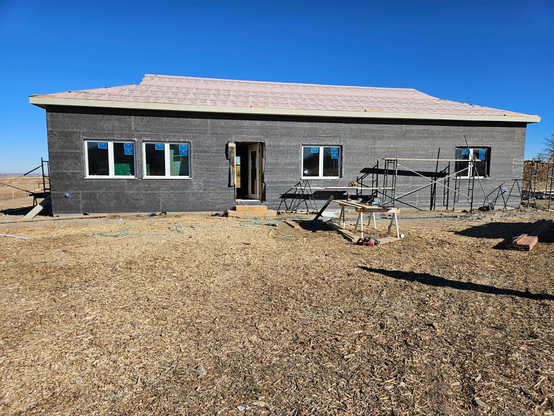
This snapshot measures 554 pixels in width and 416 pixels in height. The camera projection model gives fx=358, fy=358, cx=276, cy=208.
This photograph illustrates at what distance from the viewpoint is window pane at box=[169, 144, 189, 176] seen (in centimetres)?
1245

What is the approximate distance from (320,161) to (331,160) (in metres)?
0.43

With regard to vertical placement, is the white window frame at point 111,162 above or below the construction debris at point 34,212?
above

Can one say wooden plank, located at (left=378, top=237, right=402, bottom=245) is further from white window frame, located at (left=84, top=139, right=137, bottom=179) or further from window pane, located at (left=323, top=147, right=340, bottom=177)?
white window frame, located at (left=84, top=139, right=137, bottom=179)

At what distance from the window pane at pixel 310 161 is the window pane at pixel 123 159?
602 centimetres

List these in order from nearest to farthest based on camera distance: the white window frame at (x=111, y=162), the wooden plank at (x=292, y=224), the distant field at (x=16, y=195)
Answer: the wooden plank at (x=292, y=224) < the white window frame at (x=111, y=162) < the distant field at (x=16, y=195)

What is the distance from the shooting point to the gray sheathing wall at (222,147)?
38.4 ft

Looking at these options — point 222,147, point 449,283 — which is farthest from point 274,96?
point 449,283

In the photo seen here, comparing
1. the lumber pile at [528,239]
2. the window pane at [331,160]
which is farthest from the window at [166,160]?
the lumber pile at [528,239]

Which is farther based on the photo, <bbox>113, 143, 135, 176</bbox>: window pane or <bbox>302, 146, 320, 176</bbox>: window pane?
<bbox>302, 146, 320, 176</bbox>: window pane

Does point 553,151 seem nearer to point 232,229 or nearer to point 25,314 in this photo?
point 232,229

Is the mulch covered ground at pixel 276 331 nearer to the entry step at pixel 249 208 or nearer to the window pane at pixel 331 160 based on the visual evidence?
the entry step at pixel 249 208

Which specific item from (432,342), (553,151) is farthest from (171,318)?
(553,151)

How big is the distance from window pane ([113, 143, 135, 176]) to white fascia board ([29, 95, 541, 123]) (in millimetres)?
1299

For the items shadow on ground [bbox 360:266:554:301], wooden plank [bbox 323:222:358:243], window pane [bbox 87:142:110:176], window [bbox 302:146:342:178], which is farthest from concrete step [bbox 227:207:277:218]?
shadow on ground [bbox 360:266:554:301]
